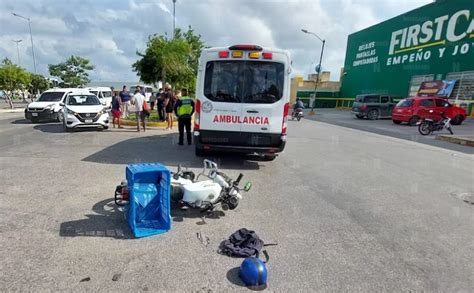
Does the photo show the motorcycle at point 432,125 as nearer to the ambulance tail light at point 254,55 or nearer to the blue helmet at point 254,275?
the ambulance tail light at point 254,55

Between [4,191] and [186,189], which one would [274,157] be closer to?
[186,189]

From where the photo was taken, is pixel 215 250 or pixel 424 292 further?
pixel 215 250

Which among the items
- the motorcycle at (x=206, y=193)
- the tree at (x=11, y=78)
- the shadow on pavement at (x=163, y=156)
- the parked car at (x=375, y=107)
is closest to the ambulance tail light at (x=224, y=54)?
the shadow on pavement at (x=163, y=156)

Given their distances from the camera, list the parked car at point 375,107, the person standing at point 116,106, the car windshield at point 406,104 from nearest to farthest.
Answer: the person standing at point 116,106, the car windshield at point 406,104, the parked car at point 375,107

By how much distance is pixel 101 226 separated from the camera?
3.46 meters

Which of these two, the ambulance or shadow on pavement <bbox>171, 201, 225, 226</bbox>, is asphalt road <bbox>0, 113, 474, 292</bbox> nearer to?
shadow on pavement <bbox>171, 201, 225, 226</bbox>

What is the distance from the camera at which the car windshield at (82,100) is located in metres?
11.2

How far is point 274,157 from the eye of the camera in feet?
24.2

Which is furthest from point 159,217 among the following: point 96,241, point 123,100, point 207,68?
point 123,100

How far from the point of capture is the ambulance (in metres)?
5.98

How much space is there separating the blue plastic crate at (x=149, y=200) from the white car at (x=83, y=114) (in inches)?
333

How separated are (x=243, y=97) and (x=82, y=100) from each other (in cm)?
858

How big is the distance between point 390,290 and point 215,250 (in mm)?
1770

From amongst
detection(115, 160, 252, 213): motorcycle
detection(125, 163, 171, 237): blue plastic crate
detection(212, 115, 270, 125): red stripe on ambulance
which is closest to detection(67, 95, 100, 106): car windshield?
detection(212, 115, 270, 125): red stripe on ambulance
